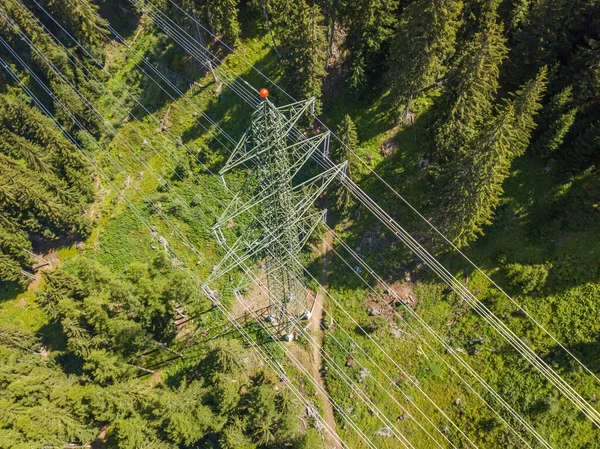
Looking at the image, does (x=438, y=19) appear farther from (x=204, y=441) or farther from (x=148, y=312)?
(x=204, y=441)

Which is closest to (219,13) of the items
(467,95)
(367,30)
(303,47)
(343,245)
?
(303,47)

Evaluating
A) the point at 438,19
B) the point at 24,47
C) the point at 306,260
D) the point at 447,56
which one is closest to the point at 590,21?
the point at 447,56

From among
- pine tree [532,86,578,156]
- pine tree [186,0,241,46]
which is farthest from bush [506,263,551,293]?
pine tree [186,0,241,46]

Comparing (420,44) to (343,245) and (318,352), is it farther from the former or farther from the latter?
(318,352)

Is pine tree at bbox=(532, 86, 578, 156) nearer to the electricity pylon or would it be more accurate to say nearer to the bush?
the bush

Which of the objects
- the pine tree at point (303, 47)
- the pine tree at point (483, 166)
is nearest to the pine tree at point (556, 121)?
the pine tree at point (483, 166)

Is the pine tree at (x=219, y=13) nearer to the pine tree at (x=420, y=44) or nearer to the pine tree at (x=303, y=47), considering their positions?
the pine tree at (x=303, y=47)
